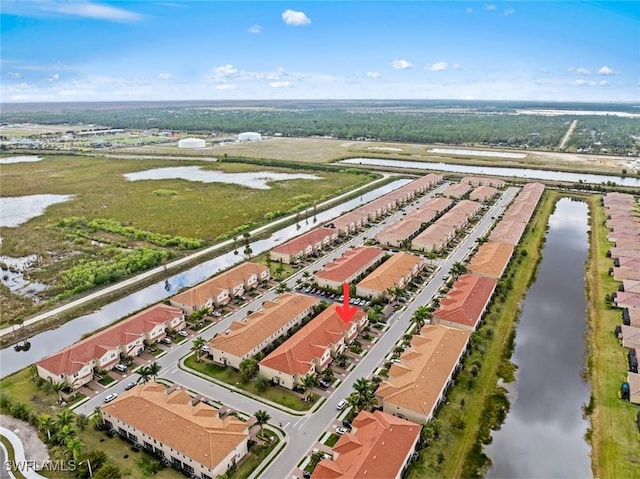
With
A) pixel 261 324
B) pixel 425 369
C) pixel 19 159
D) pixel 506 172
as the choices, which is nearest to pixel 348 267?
pixel 261 324

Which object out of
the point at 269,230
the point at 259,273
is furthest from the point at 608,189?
the point at 259,273

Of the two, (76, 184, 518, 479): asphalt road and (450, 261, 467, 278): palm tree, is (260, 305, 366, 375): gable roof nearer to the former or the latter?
(76, 184, 518, 479): asphalt road

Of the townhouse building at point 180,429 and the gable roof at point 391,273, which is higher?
the gable roof at point 391,273

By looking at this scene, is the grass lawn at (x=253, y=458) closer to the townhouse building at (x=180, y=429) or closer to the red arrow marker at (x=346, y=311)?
the townhouse building at (x=180, y=429)

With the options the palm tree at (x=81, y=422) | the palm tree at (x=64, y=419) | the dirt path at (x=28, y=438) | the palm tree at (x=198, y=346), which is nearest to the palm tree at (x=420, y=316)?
the palm tree at (x=198, y=346)

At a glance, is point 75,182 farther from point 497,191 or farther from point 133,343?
point 497,191
